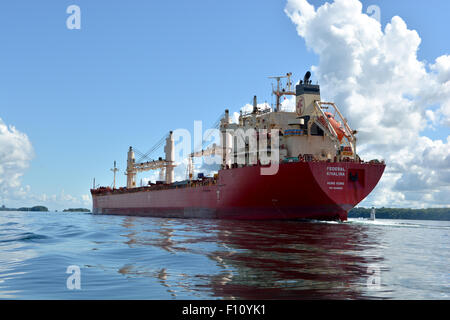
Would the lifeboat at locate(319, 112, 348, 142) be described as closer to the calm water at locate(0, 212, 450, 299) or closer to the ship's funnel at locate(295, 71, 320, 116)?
the ship's funnel at locate(295, 71, 320, 116)

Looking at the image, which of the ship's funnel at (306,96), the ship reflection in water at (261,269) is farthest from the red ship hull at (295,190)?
the ship reflection in water at (261,269)

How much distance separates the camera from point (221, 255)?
1248 centimetres

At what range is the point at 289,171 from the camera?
30.2m

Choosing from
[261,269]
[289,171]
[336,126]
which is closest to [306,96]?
[336,126]

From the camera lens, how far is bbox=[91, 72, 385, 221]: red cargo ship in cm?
3050

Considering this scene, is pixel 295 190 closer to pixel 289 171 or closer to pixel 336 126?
pixel 289 171

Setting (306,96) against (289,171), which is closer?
(289,171)

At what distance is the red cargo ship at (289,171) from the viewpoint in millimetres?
30500

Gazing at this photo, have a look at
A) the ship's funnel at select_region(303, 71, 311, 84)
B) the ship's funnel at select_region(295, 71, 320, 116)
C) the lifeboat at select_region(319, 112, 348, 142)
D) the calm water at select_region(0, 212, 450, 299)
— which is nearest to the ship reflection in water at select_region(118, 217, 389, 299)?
the calm water at select_region(0, 212, 450, 299)

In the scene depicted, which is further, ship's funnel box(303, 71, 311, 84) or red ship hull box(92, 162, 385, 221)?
ship's funnel box(303, 71, 311, 84)

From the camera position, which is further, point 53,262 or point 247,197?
point 247,197
